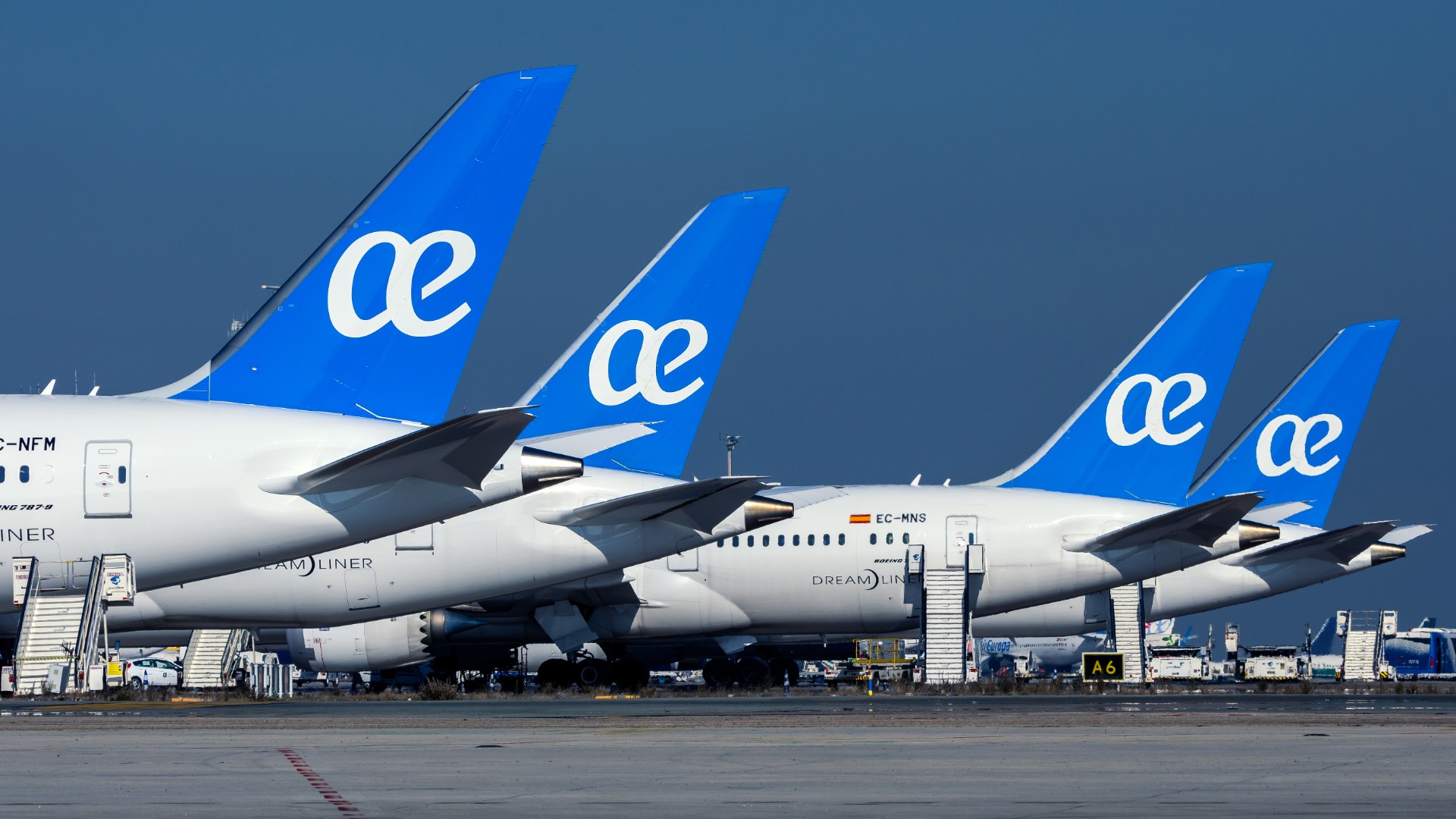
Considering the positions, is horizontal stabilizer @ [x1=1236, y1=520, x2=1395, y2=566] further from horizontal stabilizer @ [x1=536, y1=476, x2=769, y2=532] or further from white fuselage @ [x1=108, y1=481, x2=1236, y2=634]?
horizontal stabilizer @ [x1=536, y1=476, x2=769, y2=532]

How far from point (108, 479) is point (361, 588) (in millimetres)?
8862

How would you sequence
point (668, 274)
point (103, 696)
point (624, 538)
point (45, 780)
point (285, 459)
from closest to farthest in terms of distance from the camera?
point (45, 780) < point (285, 459) < point (103, 696) < point (624, 538) < point (668, 274)

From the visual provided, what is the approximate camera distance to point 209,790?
37.7 ft

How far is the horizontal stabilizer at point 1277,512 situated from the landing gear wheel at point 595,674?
17.6 m

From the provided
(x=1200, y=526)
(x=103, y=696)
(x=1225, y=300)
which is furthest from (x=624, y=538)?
(x=1225, y=300)

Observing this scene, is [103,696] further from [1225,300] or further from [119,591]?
[1225,300]

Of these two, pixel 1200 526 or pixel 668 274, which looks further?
pixel 1200 526

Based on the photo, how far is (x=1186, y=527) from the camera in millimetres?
34062

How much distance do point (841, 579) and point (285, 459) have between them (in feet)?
65.2

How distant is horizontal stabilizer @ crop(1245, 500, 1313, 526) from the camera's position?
43.2 m

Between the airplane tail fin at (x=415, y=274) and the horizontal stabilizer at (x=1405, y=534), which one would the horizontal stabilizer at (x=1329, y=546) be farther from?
the airplane tail fin at (x=415, y=274)

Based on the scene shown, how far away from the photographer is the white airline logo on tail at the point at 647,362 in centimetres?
2892

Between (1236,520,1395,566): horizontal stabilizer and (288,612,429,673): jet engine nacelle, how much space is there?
839 inches

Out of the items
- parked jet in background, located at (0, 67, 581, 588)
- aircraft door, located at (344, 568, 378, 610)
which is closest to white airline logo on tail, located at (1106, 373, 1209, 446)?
aircraft door, located at (344, 568, 378, 610)
